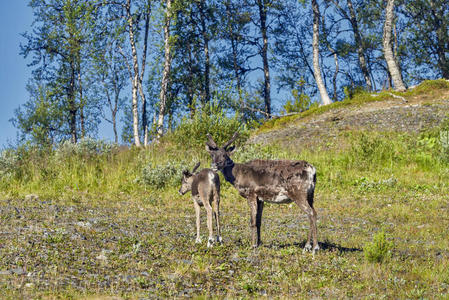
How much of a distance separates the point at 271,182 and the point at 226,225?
12.9 ft

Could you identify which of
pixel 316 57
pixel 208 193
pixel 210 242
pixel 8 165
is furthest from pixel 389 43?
pixel 210 242

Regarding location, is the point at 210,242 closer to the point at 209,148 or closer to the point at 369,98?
the point at 209,148

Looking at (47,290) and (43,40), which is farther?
(43,40)

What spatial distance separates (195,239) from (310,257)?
2924mm

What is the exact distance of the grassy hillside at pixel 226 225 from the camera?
8391 millimetres

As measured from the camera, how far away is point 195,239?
11.8m

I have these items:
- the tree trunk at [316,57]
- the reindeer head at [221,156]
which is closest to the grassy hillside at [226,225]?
the reindeer head at [221,156]

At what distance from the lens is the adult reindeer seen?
10555 mm

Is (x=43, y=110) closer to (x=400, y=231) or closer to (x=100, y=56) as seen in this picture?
(x=100, y=56)

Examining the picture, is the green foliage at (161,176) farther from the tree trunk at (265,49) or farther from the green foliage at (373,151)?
the tree trunk at (265,49)

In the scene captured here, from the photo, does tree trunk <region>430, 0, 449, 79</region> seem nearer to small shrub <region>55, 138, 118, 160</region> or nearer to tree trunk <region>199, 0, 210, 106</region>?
tree trunk <region>199, 0, 210, 106</region>

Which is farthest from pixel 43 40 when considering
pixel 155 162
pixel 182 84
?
pixel 155 162

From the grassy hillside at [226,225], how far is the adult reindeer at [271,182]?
2.71ft

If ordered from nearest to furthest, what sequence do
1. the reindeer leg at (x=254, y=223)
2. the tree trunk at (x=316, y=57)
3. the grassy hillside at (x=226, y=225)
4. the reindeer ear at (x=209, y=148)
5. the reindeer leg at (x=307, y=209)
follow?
the grassy hillside at (x=226, y=225) → the reindeer leg at (x=307, y=209) → the reindeer leg at (x=254, y=223) → the reindeer ear at (x=209, y=148) → the tree trunk at (x=316, y=57)
